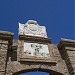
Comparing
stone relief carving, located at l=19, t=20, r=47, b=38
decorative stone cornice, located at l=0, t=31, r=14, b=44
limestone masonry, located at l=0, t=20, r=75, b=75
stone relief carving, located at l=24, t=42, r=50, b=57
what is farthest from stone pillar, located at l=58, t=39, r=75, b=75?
decorative stone cornice, located at l=0, t=31, r=14, b=44

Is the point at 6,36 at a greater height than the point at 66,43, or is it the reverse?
the point at 6,36

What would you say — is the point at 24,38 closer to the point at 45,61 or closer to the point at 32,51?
the point at 32,51

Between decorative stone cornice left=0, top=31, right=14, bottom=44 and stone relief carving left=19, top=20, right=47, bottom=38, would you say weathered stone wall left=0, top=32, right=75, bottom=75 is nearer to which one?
decorative stone cornice left=0, top=31, right=14, bottom=44

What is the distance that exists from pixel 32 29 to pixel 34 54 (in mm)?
1751

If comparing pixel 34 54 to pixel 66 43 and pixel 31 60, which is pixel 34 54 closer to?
pixel 31 60

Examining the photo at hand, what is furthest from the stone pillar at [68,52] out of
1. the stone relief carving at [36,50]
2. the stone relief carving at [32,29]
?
the stone relief carving at [32,29]

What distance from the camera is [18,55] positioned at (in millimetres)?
7438

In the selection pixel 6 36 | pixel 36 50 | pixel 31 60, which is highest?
pixel 6 36

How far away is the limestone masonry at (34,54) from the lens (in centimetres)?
692

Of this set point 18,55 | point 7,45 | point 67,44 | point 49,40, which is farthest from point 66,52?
point 7,45

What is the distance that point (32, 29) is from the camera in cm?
888

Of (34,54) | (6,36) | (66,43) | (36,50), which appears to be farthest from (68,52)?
(6,36)

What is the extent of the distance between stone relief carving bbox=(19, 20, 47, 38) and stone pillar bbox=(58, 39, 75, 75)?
1.14 m

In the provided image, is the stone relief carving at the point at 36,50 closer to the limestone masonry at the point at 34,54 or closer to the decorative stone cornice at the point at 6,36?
the limestone masonry at the point at 34,54
